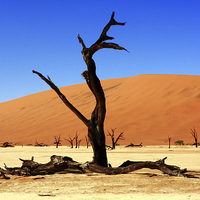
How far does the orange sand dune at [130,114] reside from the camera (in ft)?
119

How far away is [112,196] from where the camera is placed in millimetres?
4727

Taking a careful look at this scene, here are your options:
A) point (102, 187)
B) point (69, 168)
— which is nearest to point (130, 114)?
point (69, 168)

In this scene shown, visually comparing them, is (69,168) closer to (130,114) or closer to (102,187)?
(102,187)

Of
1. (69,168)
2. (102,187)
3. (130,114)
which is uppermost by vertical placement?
(130,114)

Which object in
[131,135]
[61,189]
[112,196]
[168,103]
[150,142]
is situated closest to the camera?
[112,196]

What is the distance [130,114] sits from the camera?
43.0 m

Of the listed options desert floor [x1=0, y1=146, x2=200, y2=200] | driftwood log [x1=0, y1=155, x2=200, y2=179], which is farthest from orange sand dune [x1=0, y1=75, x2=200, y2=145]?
desert floor [x1=0, y1=146, x2=200, y2=200]

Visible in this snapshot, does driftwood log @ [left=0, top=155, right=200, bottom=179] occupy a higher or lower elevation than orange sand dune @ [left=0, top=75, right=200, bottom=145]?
lower

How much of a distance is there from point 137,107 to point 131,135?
965 cm

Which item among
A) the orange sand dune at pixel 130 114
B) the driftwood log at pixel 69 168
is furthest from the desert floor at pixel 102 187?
the orange sand dune at pixel 130 114

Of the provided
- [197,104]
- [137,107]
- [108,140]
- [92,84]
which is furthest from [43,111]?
[92,84]

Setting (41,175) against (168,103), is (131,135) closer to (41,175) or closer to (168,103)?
(168,103)

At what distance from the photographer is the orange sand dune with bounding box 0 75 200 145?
3641 centimetres

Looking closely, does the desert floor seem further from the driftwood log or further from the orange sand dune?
the orange sand dune
